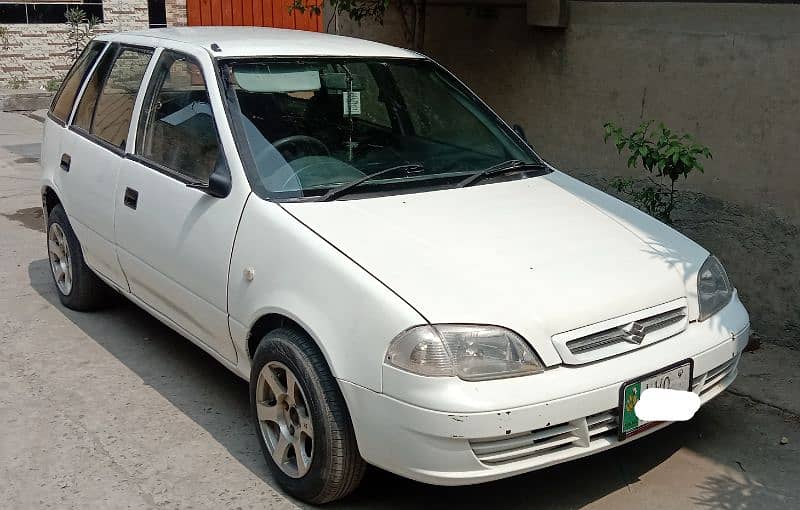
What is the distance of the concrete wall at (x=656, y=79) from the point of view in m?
4.99

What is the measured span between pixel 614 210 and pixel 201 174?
183 cm

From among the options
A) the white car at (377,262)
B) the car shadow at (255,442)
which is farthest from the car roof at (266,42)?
the car shadow at (255,442)

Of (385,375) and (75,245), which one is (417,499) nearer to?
(385,375)

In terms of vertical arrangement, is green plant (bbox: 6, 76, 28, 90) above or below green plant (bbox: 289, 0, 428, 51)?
below

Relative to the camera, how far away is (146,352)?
498 centimetres

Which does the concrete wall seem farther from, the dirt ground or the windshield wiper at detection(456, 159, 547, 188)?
the windshield wiper at detection(456, 159, 547, 188)

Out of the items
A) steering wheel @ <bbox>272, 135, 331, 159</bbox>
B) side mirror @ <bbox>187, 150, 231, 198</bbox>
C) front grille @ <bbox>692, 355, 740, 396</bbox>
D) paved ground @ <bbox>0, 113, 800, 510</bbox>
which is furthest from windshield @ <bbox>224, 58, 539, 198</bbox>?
front grille @ <bbox>692, 355, 740, 396</bbox>

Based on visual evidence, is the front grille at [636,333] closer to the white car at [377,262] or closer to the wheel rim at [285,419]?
the white car at [377,262]

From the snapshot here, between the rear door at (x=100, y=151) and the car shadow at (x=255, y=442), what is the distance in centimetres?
44

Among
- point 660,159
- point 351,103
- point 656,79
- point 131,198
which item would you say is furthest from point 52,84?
point 660,159

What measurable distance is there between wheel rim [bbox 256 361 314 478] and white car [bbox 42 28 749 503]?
0.01 meters

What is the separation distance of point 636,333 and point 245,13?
37.8ft

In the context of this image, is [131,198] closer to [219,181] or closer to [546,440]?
[219,181]

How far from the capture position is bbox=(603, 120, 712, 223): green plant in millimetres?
4883
